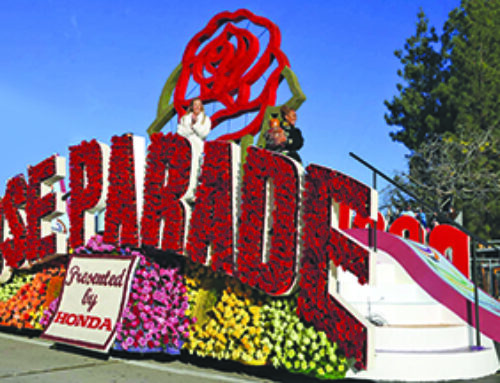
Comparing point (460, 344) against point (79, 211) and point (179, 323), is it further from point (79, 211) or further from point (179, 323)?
point (79, 211)

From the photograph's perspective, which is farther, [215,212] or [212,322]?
[215,212]

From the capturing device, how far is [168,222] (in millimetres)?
8586

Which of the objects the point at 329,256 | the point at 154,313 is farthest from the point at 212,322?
the point at 329,256

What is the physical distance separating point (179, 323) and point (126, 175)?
9.29 ft

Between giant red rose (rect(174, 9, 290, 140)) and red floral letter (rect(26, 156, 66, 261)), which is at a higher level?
giant red rose (rect(174, 9, 290, 140))

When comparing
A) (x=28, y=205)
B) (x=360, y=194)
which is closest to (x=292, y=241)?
(x=360, y=194)

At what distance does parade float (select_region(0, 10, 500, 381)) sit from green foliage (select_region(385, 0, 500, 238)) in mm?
17496

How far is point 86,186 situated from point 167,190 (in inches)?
83.7

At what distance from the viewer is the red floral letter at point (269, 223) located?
24.2 feet

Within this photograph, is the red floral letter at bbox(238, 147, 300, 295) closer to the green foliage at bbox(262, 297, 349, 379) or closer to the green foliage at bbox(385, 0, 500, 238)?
the green foliage at bbox(262, 297, 349, 379)

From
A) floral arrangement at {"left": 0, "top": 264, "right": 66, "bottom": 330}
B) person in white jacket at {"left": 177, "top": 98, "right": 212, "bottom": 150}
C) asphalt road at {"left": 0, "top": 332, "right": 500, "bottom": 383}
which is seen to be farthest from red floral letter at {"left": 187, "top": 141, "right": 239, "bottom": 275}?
floral arrangement at {"left": 0, "top": 264, "right": 66, "bottom": 330}

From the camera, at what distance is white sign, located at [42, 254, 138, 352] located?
847 cm

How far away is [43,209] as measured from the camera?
10.8 m

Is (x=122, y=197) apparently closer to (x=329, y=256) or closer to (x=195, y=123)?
(x=195, y=123)
